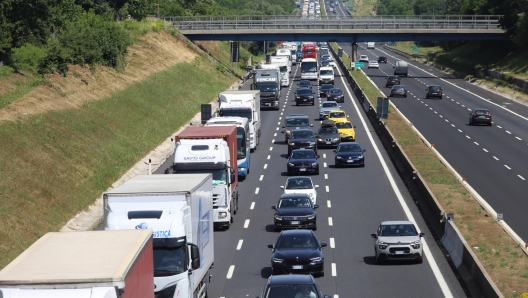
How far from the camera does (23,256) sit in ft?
44.7

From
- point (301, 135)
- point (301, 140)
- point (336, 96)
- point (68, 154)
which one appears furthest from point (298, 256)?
point (336, 96)

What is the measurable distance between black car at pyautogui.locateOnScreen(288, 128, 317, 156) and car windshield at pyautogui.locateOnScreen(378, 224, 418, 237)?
23.1 m

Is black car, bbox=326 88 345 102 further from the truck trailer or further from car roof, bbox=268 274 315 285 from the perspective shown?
the truck trailer

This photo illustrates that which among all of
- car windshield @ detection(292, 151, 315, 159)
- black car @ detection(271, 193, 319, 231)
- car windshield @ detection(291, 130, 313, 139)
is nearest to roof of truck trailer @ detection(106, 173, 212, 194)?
black car @ detection(271, 193, 319, 231)

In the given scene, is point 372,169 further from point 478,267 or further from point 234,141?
point 478,267

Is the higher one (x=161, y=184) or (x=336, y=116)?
(x=161, y=184)

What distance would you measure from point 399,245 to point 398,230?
77 cm

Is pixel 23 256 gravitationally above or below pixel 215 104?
above

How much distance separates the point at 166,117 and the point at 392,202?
2910 cm

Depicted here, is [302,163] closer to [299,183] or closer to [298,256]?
[299,183]

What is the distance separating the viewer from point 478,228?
3180 cm

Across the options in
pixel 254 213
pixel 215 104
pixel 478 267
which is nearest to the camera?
pixel 478 267

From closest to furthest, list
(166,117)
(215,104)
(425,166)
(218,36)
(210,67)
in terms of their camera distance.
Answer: (425,166)
(166,117)
(215,104)
(210,67)
(218,36)

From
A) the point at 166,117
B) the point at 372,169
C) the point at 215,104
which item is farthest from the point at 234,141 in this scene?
the point at 215,104
